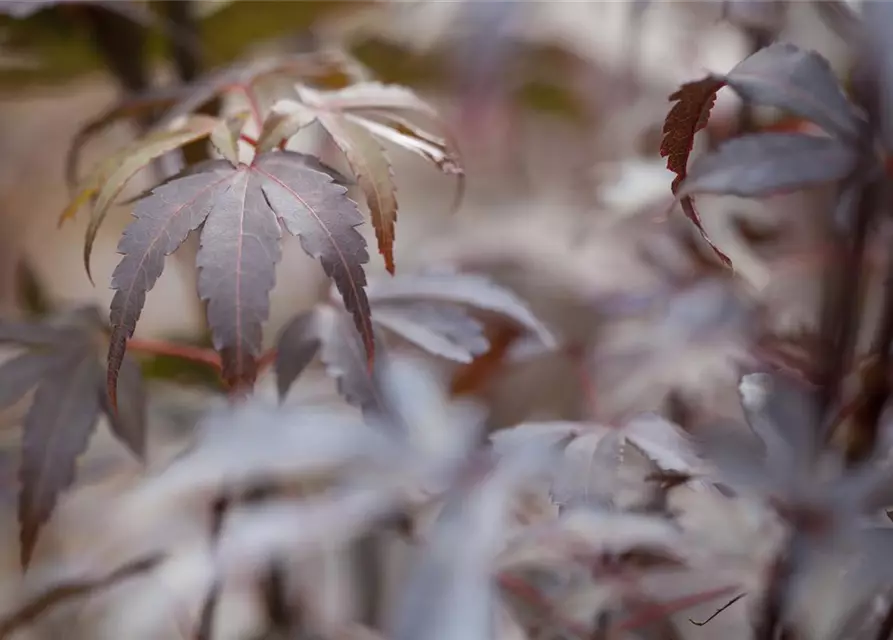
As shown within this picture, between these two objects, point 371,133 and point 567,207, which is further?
point 567,207

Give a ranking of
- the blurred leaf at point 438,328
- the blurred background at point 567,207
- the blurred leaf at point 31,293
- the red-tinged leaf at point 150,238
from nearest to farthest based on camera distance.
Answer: the red-tinged leaf at point 150,238 → the blurred leaf at point 438,328 → the blurred background at point 567,207 → the blurred leaf at point 31,293

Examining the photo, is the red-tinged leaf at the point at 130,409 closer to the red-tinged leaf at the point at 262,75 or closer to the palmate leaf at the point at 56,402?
the palmate leaf at the point at 56,402

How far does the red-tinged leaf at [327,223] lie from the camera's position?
311mm

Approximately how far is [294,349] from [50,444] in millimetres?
129

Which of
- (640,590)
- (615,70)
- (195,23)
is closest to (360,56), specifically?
(195,23)

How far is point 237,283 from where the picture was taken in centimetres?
31

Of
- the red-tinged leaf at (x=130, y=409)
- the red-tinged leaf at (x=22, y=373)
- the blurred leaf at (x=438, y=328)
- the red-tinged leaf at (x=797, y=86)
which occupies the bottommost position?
the red-tinged leaf at (x=130, y=409)

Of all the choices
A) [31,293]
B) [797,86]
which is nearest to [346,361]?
[797,86]

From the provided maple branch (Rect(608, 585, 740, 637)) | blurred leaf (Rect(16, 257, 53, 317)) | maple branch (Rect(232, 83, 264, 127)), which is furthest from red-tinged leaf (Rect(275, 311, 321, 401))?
blurred leaf (Rect(16, 257, 53, 317))

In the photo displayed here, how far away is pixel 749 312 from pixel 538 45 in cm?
37

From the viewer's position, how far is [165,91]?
0.50 metres

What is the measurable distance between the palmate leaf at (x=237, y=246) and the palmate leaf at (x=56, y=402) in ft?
0.32

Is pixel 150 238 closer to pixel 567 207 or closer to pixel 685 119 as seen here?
pixel 685 119

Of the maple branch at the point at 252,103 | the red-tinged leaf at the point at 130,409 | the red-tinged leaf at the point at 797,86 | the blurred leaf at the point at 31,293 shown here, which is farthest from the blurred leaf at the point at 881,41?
the blurred leaf at the point at 31,293
